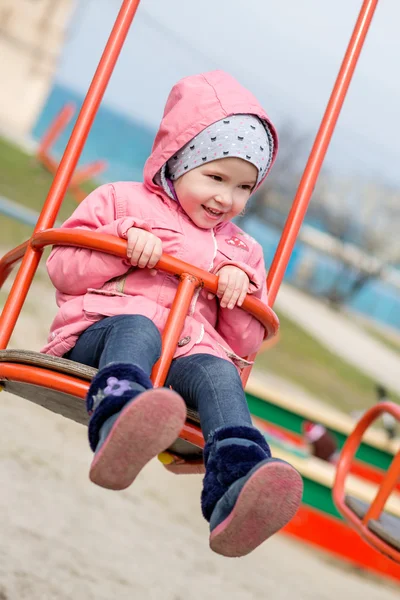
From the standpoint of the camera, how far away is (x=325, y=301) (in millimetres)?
13359

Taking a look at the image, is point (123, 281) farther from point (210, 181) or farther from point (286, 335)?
point (286, 335)

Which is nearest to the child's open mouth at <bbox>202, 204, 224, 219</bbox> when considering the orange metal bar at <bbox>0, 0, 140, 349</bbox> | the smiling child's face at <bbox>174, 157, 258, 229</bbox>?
the smiling child's face at <bbox>174, 157, 258, 229</bbox>

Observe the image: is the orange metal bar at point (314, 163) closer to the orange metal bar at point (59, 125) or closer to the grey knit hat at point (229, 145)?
the grey knit hat at point (229, 145)

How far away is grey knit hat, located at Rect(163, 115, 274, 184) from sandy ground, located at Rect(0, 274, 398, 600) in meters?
1.07

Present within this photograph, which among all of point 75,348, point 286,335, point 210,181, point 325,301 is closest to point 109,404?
point 75,348

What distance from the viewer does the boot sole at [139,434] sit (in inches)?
38.9

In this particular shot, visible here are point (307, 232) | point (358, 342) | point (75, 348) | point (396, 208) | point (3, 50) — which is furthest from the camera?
point (396, 208)

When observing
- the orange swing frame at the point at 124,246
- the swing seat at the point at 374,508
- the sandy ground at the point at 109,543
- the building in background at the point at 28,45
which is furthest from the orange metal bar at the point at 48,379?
the building in background at the point at 28,45

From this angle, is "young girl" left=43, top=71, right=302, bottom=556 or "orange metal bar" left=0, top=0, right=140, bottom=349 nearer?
"young girl" left=43, top=71, right=302, bottom=556

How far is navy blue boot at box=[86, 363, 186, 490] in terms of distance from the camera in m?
0.99

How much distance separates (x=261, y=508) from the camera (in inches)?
39.3

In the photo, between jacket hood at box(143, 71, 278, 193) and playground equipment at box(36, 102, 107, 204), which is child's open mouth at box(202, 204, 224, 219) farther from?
playground equipment at box(36, 102, 107, 204)

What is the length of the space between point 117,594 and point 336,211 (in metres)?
13.0

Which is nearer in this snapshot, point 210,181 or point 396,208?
point 210,181
